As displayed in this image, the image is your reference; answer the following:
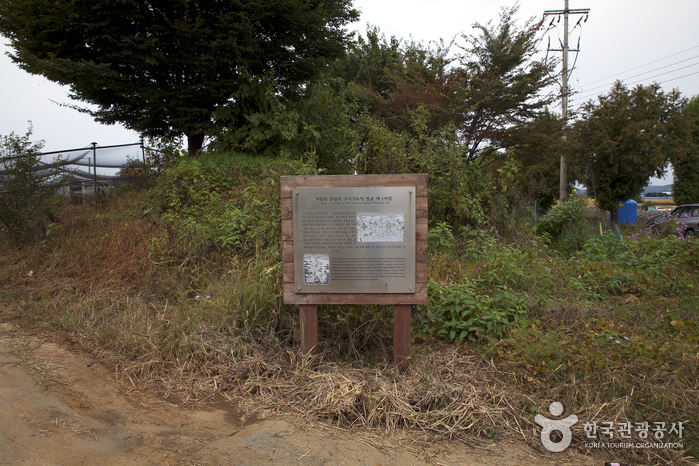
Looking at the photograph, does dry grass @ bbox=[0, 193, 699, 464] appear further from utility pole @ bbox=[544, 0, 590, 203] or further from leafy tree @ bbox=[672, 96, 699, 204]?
leafy tree @ bbox=[672, 96, 699, 204]

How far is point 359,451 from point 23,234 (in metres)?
8.17

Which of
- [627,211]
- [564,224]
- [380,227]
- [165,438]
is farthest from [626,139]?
[165,438]

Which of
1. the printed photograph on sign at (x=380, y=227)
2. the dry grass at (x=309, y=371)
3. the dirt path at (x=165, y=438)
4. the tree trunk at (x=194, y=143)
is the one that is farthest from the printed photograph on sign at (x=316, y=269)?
the tree trunk at (x=194, y=143)

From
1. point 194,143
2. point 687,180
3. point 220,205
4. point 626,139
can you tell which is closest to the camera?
point 220,205

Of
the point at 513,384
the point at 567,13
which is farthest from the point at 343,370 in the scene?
the point at 567,13

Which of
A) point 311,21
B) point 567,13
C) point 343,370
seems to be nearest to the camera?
point 343,370

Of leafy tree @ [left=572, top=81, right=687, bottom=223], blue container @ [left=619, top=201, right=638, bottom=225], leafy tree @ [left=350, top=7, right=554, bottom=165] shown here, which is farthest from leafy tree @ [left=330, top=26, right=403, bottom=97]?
blue container @ [left=619, top=201, right=638, bottom=225]

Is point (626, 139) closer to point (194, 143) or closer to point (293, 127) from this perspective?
point (293, 127)

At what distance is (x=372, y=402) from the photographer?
3.18 metres

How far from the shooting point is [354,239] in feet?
11.8

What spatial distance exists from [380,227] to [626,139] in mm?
18252

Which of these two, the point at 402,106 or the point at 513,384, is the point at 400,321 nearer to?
the point at 513,384

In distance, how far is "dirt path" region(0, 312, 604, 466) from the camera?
2686 mm

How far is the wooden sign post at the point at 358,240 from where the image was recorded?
358cm
